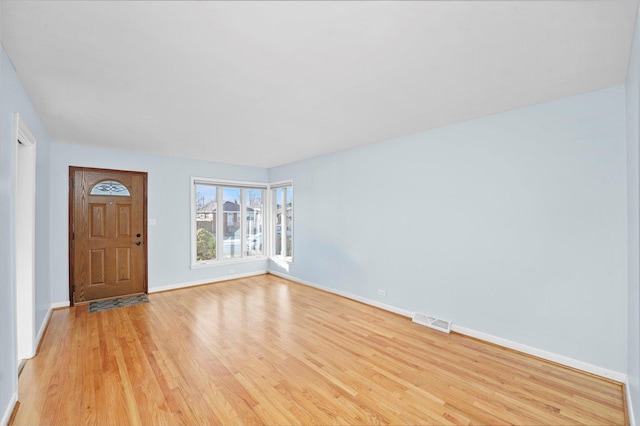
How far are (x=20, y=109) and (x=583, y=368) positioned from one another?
17.5 ft

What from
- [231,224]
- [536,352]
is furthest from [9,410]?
[536,352]

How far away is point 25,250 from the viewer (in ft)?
8.64

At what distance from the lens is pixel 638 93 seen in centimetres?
153

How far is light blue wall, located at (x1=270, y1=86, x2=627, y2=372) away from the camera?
7.61 ft

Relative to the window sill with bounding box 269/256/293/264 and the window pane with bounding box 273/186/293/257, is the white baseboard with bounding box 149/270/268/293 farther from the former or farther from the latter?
the window pane with bounding box 273/186/293/257

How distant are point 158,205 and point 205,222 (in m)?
0.92

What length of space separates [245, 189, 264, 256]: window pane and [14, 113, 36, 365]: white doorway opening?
3.62 metres

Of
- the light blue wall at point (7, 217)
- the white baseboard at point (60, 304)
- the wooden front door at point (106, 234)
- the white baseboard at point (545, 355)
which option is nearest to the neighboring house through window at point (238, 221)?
the wooden front door at point (106, 234)

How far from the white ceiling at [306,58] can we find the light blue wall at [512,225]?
0.34 m

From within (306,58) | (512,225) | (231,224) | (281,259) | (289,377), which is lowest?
(289,377)

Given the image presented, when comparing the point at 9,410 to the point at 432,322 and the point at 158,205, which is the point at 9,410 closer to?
the point at 158,205

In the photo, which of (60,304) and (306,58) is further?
(60,304)

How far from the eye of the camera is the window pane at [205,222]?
544 centimetres

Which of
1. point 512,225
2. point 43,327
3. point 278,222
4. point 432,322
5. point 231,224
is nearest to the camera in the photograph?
point 512,225
